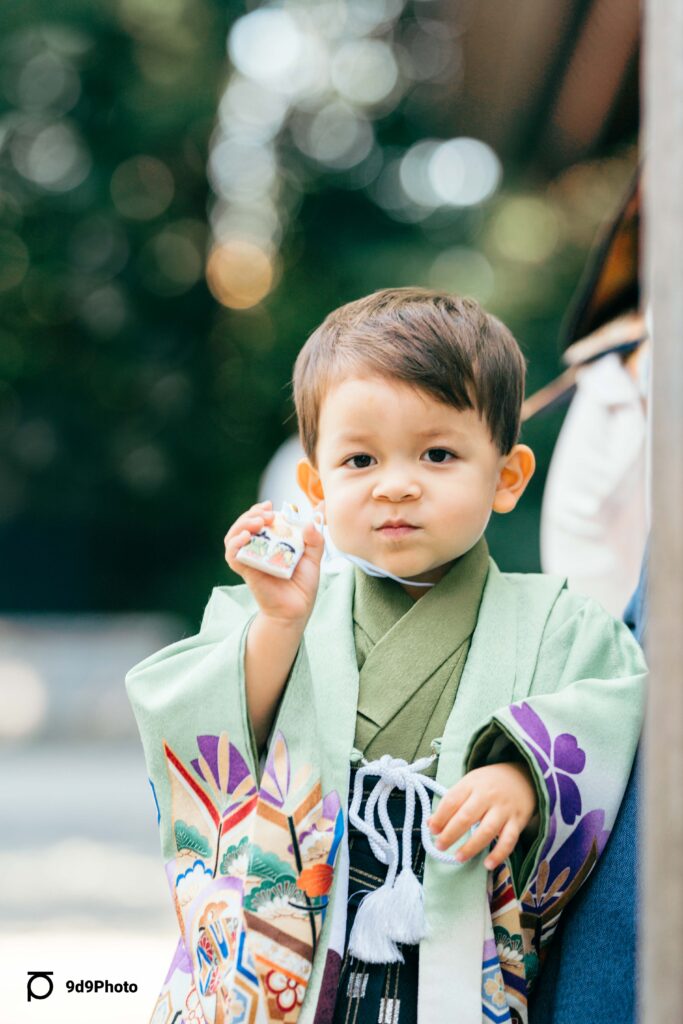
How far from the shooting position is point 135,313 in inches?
263

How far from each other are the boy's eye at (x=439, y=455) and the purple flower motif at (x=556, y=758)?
25cm

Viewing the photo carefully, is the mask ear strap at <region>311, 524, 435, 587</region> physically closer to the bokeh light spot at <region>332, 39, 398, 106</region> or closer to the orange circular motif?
the orange circular motif

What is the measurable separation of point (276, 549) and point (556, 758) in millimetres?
313

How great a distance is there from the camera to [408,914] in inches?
41.0

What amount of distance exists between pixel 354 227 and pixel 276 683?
5699 millimetres

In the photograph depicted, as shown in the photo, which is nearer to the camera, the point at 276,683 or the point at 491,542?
the point at 276,683

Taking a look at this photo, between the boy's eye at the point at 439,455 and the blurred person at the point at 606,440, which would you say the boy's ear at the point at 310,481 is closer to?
the boy's eye at the point at 439,455

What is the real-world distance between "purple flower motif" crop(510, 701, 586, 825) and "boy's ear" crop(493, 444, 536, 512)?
9.9 inches

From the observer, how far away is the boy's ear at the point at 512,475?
4.00 ft

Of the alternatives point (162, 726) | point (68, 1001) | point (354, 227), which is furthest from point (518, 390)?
point (354, 227)

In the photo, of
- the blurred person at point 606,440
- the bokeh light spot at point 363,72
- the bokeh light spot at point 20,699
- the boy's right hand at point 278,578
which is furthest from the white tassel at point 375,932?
the bokeh light spot at point 363,72

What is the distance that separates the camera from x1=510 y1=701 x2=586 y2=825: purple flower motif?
1.02m

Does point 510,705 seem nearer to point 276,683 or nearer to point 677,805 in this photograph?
point 276,683

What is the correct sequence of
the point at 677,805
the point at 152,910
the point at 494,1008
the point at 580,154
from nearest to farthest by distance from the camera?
the point at 677,805 < the point at 494,1008 < the point at 152,910 < the point at 580,154
